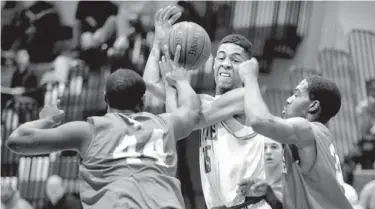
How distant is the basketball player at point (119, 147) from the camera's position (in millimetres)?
4844

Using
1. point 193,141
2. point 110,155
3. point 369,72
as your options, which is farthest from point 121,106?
point 369,72

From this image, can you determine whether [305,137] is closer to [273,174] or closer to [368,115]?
[273,174]

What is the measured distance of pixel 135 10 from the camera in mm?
12836

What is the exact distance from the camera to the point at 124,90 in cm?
506

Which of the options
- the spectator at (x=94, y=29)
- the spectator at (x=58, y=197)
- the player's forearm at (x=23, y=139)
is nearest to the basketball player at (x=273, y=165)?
the player's forearm at (x=23, y=139)

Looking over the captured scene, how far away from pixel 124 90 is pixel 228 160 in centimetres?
120

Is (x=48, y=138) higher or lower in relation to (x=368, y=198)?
higher

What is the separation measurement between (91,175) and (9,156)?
766cm

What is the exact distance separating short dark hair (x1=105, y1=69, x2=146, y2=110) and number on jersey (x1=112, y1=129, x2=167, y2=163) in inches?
9.4

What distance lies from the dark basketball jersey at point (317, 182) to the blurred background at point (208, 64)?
4.74 m

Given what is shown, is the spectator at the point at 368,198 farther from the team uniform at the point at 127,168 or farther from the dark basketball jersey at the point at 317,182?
the team uniform at the point at 127,168

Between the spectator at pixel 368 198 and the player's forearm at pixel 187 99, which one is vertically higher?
the player's forearm at pixel 187 99

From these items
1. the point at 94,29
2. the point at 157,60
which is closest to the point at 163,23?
the point at 157,60

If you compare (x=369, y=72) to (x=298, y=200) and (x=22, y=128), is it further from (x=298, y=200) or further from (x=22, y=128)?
(x=22, y=128)
